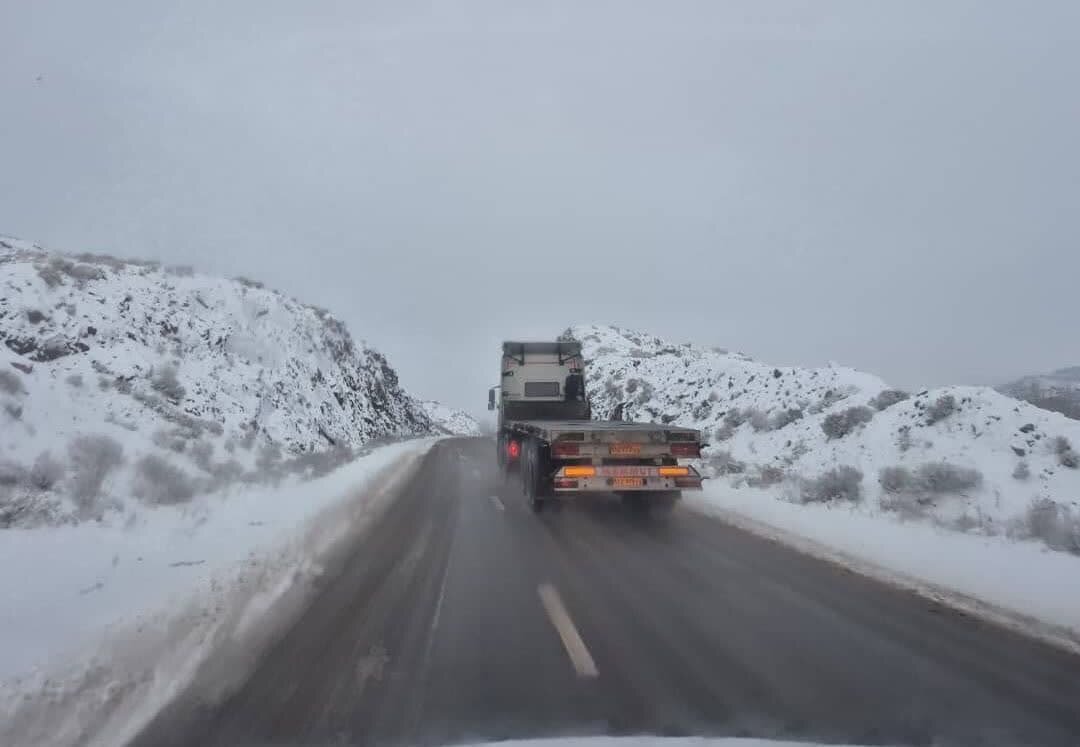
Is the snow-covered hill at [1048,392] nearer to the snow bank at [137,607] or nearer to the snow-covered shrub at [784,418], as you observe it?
the snow-covered shrub at [784,418]

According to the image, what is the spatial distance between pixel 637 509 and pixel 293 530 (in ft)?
20.3

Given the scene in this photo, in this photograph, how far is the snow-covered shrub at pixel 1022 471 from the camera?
43.3 feet

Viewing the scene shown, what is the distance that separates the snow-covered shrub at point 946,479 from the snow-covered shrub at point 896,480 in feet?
0.49

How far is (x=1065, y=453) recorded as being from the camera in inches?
529

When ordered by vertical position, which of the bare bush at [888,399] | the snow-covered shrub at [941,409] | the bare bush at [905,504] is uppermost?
the bare bush at [888,399]

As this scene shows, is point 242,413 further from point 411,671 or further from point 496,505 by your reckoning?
point 411,671

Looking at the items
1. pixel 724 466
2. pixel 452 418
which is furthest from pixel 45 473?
pixel 452 418

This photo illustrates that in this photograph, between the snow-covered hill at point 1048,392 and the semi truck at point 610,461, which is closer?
the semi truck at point 610,461

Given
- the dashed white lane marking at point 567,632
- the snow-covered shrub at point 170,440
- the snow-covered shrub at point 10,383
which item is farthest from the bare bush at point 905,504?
the snow-covered shrub at point 10,383

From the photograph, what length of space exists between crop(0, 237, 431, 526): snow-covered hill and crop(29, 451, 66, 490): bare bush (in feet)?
0.07

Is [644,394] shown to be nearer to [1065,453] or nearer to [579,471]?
[1065,453]

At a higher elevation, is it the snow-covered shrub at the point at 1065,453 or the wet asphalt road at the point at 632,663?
the snow-covered shrub at the point at 1065,453

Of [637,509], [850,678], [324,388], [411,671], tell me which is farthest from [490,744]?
[324,388]

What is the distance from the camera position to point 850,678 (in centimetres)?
Answer: 476
